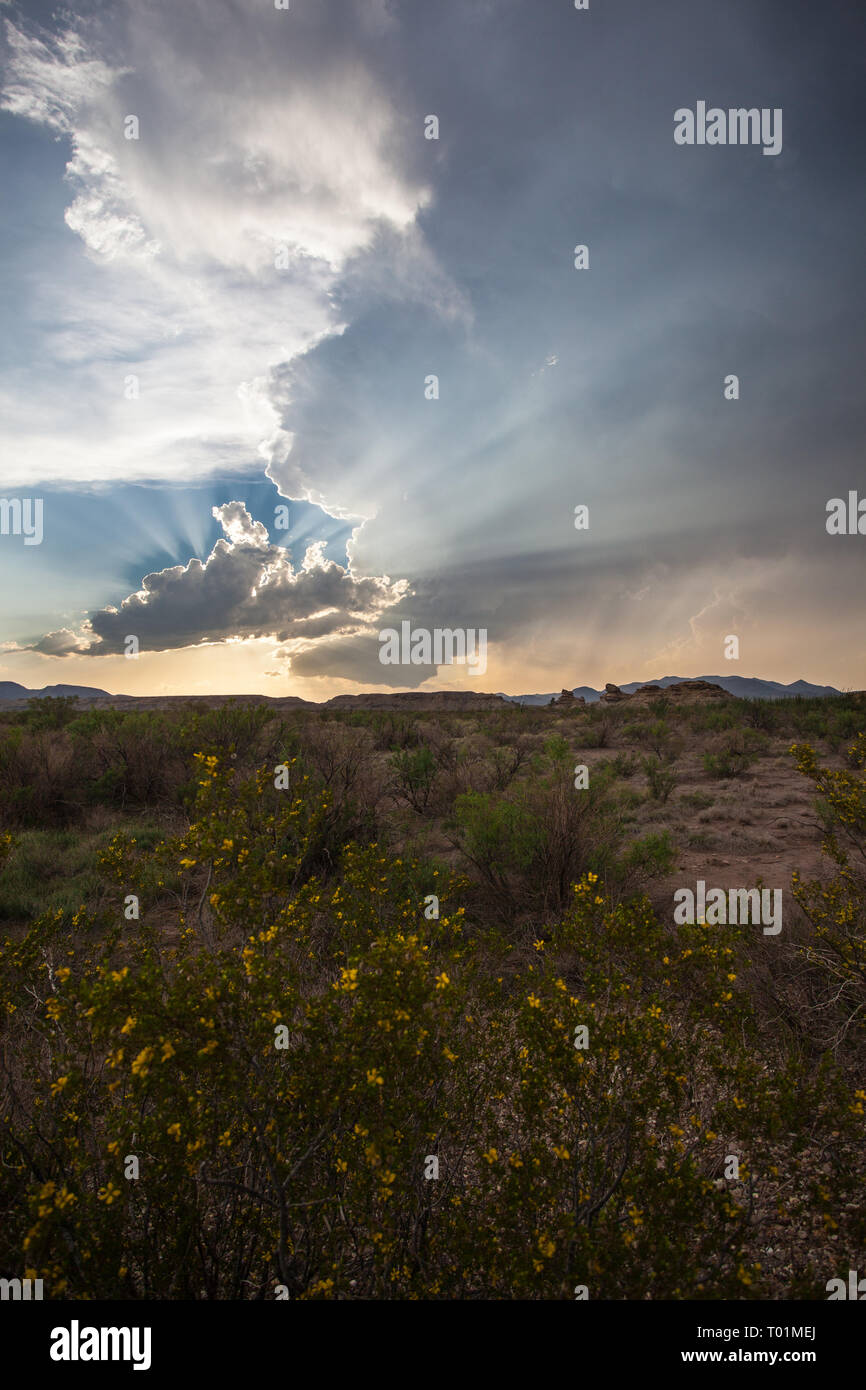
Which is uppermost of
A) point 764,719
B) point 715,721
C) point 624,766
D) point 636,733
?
point 764,719

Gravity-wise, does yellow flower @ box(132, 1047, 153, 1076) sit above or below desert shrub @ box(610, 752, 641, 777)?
below

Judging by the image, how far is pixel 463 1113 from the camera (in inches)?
104

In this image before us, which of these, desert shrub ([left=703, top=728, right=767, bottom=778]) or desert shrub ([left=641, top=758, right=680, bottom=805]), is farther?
desert shrub ([left=703, top=728, right=767, bottom=778])

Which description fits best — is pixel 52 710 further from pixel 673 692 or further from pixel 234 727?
pixel 673 692

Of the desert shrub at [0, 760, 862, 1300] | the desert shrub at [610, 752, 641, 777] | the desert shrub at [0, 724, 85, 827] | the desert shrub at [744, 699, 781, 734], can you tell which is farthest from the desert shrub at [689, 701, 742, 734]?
the desert shrub at [0, 760, 862, 1300]

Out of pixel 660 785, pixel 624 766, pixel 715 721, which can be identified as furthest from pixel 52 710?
pixel 715 721

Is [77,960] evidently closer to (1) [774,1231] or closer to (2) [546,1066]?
(2) [546,1066]

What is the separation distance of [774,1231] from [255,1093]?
2766 mm

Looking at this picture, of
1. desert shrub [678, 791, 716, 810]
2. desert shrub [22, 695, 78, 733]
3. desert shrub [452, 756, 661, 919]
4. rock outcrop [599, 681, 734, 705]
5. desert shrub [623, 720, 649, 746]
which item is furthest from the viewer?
rock outcrop [599, 681, 734, 705]

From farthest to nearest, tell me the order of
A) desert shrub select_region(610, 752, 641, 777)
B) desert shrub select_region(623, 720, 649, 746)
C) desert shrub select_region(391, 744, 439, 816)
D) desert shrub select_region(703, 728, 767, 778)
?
desert shrub select_region(623, 720, 649, 746) < desert shrub select_region(610, 752, 641, 777) < desert shrub select_region(703, 728, 767, 778) < desert shrub select_region(391, 744, 439, 816)

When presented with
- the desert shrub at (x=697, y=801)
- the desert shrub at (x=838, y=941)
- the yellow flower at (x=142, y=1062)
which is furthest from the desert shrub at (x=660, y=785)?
the yellow flower at (x=142, y=1062)

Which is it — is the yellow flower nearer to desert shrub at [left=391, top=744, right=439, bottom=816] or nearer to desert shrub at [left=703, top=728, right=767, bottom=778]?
desert shrub at [left=391, top=744, right=439, bottom=816]

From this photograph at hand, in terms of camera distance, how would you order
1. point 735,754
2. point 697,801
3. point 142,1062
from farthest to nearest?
point 735,754, point 697,801, point 142,1062

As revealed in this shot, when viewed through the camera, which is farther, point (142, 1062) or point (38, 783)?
point (38, 783)
